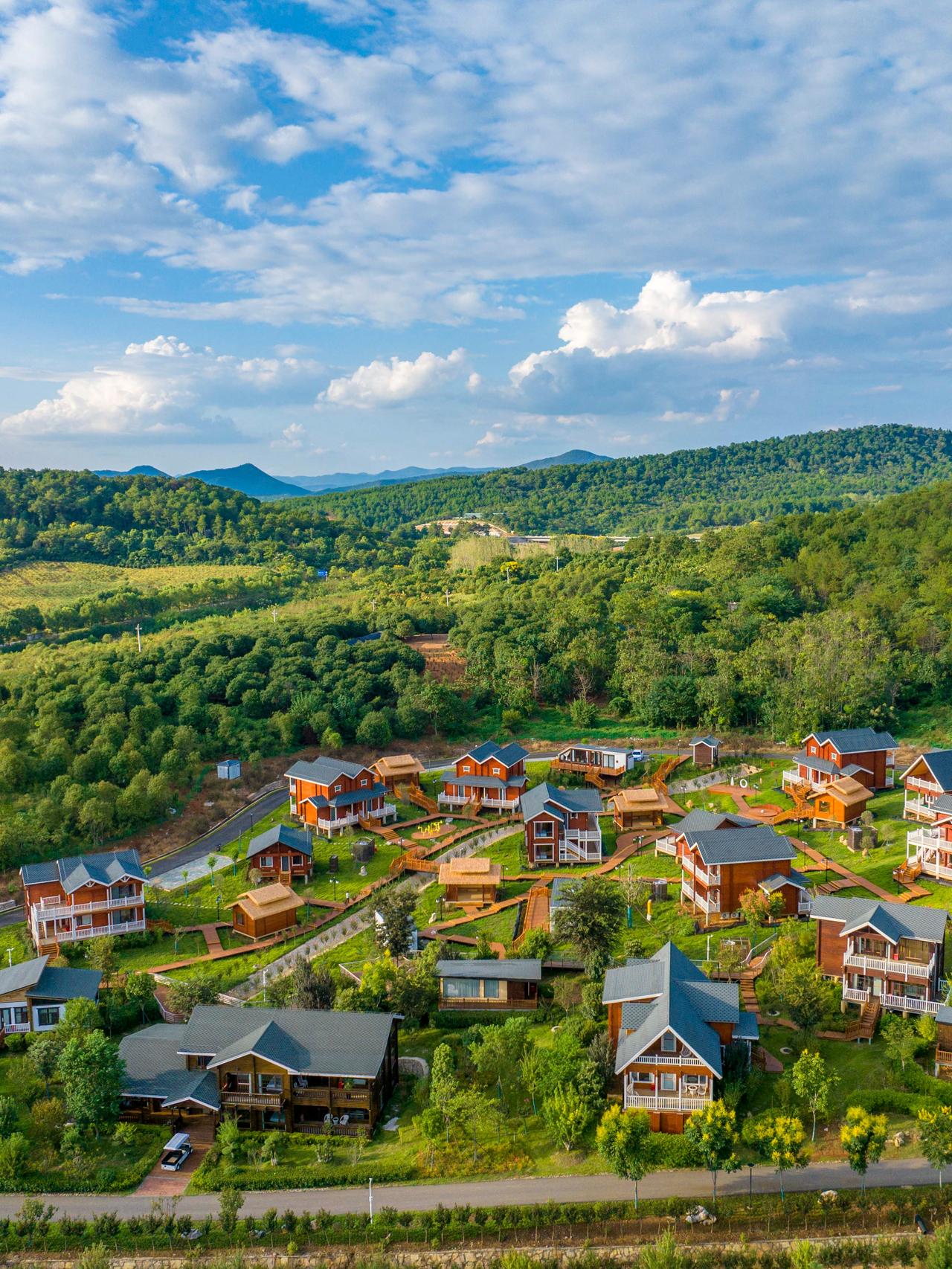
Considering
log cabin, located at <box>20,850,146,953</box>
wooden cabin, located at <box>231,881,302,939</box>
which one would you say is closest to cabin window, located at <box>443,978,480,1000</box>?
wooden cabin, located at <box>231,881,302,939</box>

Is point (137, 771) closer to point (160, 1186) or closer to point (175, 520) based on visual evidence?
point (160, 1186)

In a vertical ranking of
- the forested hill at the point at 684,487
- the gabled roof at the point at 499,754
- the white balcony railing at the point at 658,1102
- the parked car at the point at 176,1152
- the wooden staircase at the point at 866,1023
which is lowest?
the parked car at the point at 176,1152

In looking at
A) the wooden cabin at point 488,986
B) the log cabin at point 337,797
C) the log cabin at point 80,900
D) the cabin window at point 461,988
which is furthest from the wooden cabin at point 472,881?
the log cabin at point 80,900

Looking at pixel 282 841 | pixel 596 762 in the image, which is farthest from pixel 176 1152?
pixel 596 762

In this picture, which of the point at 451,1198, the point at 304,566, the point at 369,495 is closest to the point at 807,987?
the point at 451,1198

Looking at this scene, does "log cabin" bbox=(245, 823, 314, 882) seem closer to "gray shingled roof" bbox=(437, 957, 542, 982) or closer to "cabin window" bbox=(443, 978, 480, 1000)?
"gray shingled roof" bbox=(437, 957, 542, 982)

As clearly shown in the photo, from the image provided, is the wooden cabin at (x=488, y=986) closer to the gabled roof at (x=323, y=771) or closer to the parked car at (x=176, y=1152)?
the parked car at (x=176, y=1152)

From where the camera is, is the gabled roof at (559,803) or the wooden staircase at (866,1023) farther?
the gabled roof at (559,803)
